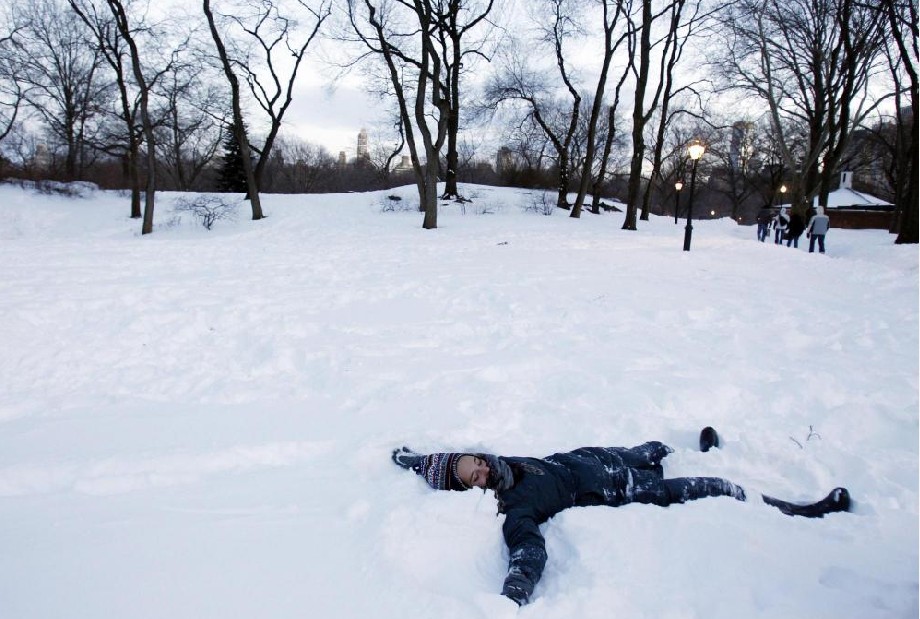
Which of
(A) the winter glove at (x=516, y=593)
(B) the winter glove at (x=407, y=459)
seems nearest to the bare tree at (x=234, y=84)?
(B) the winter glove at (x=407, y=459)

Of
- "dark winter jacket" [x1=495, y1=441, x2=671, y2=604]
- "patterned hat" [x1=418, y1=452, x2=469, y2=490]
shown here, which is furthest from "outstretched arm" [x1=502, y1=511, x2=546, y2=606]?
"patterned hat" [x1=418, y1=452, x2=469, y2=490]

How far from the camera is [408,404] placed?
4277 mm

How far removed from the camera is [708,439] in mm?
3641

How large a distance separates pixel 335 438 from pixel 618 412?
2.33 meters

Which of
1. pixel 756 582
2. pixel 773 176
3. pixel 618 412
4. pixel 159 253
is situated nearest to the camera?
pixel 756 582

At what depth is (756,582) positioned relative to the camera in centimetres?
228

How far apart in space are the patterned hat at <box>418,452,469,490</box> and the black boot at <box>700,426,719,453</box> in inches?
74.1

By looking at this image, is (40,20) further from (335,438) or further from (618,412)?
(618,412)

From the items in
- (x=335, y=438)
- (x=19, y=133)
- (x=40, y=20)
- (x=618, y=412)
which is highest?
(x=40, y=20)

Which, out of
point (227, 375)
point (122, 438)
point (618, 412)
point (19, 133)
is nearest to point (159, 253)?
point (227, 375)

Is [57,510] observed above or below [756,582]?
below

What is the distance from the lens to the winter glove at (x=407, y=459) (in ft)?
10.8

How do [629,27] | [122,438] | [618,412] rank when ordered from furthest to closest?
[629,27]
[618,412]
[122,438]

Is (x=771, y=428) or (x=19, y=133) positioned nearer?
(x=771, y=428)
